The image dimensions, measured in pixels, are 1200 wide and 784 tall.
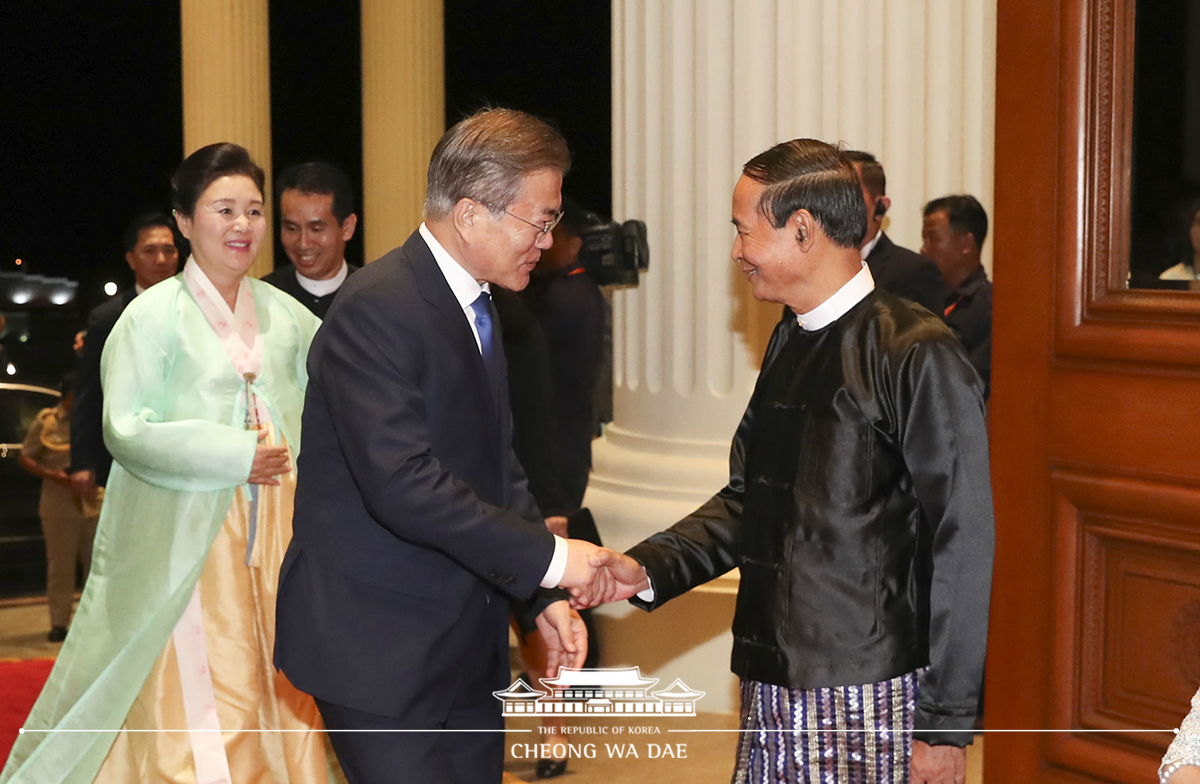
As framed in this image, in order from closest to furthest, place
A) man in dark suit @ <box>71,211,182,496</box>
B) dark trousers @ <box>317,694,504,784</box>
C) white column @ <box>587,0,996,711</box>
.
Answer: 1. dark trousers @ <box>317,694,504,784</box>
2. white column @ <box>587,0,996,711</box>
3. man in dark suit @ <box>71,211,182,496</box>

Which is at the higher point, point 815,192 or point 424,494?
point 815,192

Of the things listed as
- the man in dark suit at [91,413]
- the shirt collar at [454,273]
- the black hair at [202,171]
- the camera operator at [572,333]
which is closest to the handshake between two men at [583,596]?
the shirt collar at [454,273]

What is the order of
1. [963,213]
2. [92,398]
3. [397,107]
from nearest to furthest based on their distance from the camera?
[963,213] → [92,398] → [397,107]

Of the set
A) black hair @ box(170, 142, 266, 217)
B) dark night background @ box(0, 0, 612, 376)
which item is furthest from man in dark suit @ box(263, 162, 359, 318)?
dark night background @ box(0, 0, 612, 376)

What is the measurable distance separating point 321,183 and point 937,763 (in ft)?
8.66

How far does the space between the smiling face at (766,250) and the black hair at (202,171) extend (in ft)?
5.08

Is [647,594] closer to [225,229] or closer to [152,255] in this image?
[225,229]

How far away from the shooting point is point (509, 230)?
6.55ft

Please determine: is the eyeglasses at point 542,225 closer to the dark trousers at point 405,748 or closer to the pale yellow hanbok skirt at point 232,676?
the dark trousers at point 405,748

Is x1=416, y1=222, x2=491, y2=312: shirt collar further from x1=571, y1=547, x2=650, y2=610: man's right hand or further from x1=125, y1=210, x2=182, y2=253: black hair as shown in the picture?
x1=125, y1=210, x2=182, y2=253: black hair

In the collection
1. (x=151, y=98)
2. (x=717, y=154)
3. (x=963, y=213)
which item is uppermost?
(x=151, y=98)

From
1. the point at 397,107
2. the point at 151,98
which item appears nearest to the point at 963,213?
the point at 397,107

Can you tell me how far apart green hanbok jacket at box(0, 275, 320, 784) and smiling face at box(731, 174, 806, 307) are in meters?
1.40

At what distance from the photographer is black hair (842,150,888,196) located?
3.45 meters
